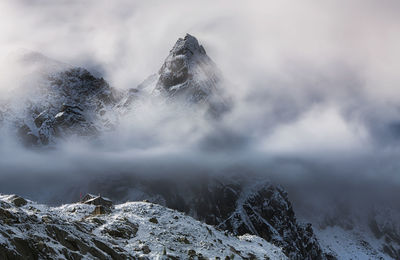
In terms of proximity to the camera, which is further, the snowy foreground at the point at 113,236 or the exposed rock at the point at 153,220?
the exposed rock at the point at 153,220

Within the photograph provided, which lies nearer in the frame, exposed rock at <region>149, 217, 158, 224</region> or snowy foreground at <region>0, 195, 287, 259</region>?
snowy foreground at <region>0, 195, 287, 259</region>

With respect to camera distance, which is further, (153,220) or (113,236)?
(153,220)

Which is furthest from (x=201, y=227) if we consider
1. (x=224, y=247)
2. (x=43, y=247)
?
(x=43, y=247)

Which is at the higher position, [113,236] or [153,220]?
[153,220]

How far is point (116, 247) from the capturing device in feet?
131

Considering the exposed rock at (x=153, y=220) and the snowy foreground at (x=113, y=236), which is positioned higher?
A: the exposed rock at (x=153, y=220)

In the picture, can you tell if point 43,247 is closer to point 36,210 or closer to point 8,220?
point 8,220

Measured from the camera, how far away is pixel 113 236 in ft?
150

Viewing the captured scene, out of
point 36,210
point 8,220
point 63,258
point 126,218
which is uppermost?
point 126,218

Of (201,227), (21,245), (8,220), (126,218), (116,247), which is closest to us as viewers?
(21,245)

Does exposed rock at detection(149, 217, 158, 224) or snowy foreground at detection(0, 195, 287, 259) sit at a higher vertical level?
exposed rock at detection(149, 217, 158, 224)

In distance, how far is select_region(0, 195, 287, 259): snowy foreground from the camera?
31531 millimetres

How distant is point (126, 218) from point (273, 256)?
23.9 metres

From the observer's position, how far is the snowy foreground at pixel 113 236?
31.5m
